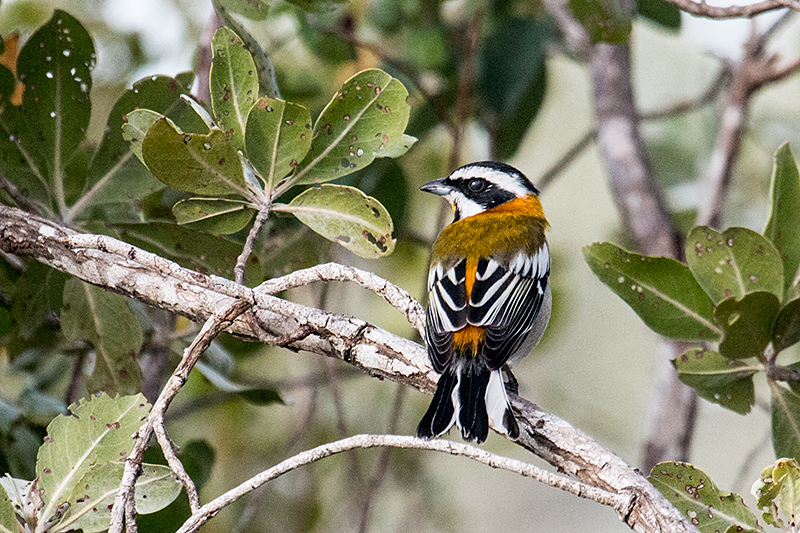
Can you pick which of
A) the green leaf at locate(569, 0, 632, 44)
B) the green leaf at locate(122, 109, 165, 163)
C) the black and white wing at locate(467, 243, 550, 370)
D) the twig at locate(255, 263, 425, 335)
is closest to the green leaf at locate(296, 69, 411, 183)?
the twig at locate(255, 263, 425, 335)

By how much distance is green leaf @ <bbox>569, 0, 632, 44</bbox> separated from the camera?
7.30 ft

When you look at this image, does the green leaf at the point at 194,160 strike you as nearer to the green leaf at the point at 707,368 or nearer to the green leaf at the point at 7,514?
the green leaf at the point at 7,514

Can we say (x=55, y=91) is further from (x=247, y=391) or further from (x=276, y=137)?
(x=247, y=391)

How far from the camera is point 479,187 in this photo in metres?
3.16

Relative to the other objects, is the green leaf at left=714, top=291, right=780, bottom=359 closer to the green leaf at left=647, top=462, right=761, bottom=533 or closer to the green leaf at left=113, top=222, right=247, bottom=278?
the green leaf at left=647, top=462, right=761, bottom=533

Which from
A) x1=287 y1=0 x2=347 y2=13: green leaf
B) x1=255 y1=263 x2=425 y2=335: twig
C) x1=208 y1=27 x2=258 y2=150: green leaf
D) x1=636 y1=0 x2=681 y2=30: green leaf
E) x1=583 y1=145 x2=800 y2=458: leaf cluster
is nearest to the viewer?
x1=255 y1=263 x2=425 y2=335: twig

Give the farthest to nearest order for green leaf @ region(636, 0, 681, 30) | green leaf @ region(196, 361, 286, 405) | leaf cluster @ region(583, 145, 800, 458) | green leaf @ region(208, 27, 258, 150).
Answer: green leaf @ region(636, 0, 681, 30) < green leaf @ region(196, 361, 286, 405) < leaf cluster @ region(583, 145, 800, 458) < green leaf @ region(208, 27, 258, 150)

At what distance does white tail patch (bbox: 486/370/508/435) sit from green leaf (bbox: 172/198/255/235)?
739 millimetres

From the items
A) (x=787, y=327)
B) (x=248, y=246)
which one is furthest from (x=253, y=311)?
(x=787, y=327)

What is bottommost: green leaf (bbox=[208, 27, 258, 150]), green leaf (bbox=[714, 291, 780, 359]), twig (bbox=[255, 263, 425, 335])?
twig (bbox=[255, 263, 425, 335])

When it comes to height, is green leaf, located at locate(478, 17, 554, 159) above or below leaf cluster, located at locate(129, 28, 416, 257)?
above

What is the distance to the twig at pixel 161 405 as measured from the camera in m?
1.27

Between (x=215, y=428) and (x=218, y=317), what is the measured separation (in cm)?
281

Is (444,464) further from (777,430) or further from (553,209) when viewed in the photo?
(777,430)
